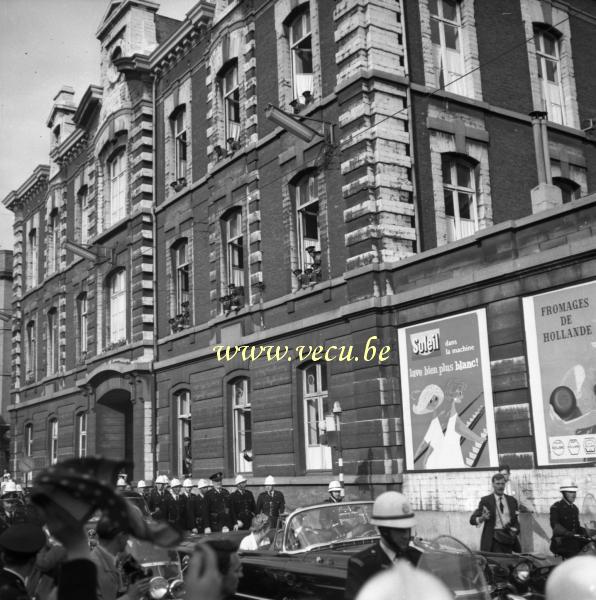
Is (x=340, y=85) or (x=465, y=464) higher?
(x=340, y=85)

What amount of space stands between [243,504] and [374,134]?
858 centimetres

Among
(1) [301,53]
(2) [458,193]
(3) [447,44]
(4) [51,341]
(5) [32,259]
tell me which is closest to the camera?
(2) [458,193]

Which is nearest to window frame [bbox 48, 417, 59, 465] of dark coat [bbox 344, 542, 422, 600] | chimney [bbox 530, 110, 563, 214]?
chimney [bbox 530, 110, 563, 214]

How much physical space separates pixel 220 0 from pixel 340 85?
7197mm

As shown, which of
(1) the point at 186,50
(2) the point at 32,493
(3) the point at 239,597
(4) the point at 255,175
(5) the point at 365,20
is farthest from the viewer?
(1) the point at 186,50

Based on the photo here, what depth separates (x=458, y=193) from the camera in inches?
740

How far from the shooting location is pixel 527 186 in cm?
1992

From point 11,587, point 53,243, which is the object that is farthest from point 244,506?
point 53,243

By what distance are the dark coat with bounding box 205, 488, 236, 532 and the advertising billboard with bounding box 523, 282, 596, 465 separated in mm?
7271

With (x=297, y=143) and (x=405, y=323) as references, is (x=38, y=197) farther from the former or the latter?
(x=405, y=323)

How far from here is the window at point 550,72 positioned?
21125mm

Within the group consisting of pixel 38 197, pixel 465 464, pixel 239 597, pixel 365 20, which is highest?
pixel 38 197

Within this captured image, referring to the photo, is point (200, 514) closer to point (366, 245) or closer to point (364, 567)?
point (366, 245)

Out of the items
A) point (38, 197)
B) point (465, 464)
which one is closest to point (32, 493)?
point (465, 464)
